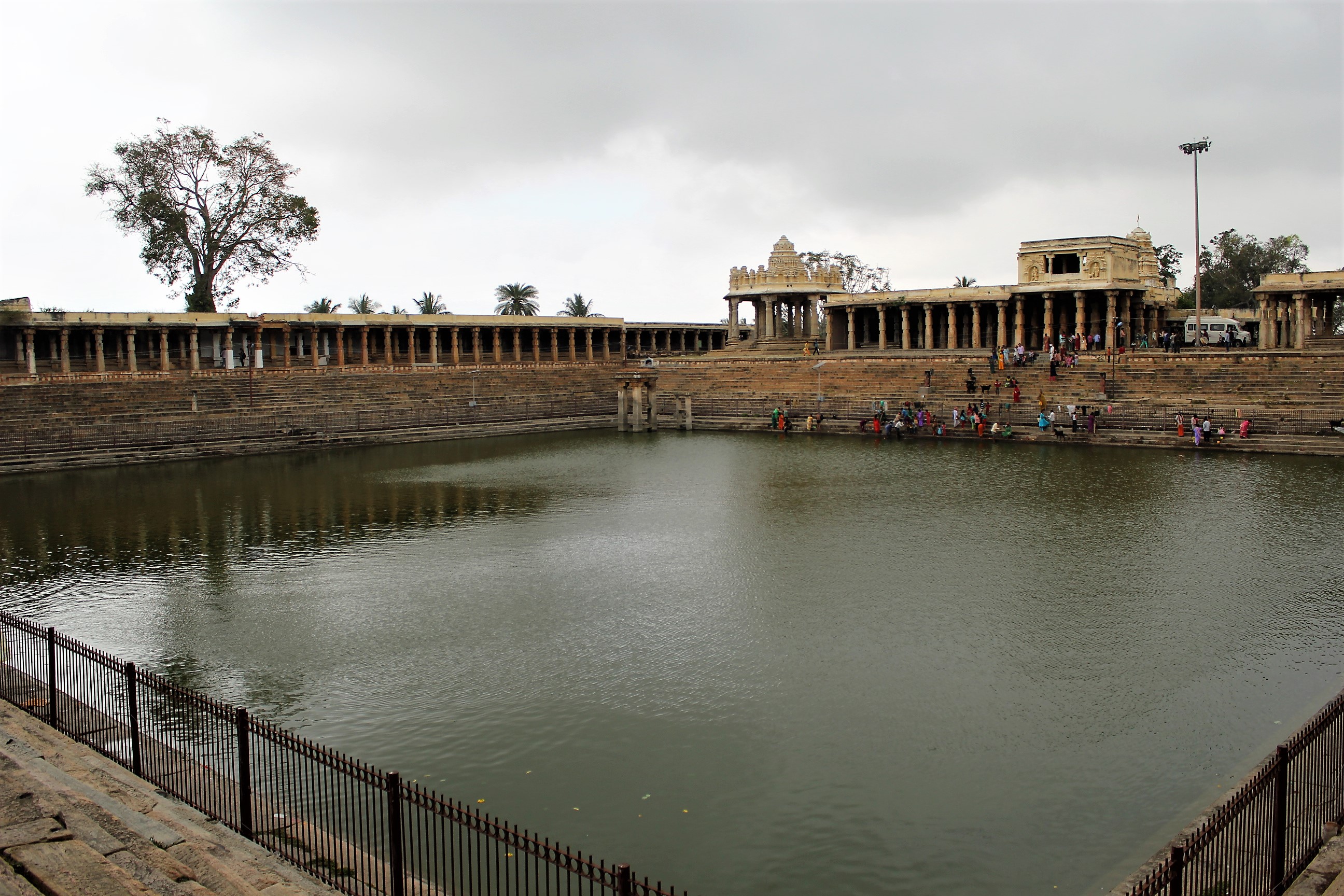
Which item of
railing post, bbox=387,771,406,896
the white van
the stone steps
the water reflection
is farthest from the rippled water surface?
the white van

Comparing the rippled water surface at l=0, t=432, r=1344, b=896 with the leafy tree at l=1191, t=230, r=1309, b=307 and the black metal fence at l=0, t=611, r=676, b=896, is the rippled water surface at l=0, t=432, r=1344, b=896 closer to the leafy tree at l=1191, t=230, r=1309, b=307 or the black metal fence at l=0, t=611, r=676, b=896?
the black metal fence at l=0, t=611, r=676, b=896

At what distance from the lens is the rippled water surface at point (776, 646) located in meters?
8.35

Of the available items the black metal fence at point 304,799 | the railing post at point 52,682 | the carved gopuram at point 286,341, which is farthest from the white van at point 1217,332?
the railing post at point 52,682

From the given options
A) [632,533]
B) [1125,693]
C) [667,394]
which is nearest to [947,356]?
[667,394]

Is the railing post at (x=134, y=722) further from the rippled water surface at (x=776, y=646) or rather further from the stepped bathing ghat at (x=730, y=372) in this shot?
the stepped bathing ghat at (x=730, y=372)

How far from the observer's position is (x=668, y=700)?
10.9m

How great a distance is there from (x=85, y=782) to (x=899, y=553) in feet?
43.1

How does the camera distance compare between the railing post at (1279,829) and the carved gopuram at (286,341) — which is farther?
the carved gopuram at (286,341)

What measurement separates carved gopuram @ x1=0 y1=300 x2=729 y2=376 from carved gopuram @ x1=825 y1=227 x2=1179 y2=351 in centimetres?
1425

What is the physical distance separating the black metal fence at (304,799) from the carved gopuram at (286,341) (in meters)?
34.1

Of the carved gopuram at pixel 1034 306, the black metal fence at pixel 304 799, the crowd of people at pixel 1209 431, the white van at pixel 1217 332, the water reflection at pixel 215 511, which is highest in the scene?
the carved gopuram at pixel 1034 306

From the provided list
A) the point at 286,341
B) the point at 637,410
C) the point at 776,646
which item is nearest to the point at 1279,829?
the point at 776,646

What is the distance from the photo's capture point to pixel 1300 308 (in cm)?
4447

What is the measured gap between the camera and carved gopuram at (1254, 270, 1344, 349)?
43.2 meters
